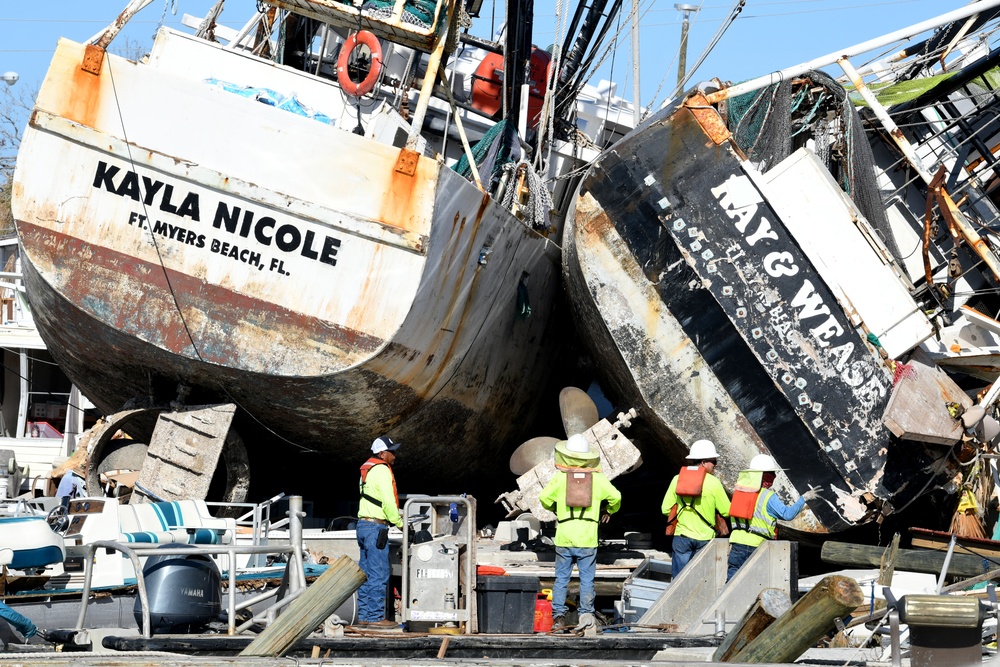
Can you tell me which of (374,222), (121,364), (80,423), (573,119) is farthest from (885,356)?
(80,423)

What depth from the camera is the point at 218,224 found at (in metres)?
9.62

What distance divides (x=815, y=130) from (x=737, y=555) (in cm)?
502

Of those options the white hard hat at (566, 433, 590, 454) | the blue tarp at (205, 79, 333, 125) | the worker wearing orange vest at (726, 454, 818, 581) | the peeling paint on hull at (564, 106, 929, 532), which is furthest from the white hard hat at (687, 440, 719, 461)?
the blue tarp at (205, 79, 333, 125)

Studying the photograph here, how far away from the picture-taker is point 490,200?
10.3 meters

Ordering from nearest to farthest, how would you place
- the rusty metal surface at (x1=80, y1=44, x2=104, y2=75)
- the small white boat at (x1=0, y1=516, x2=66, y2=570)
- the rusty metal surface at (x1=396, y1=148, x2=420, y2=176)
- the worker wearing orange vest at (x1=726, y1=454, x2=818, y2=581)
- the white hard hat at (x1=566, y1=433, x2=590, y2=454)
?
the small white boat at (x1=0, y1=516, x2=66, y2=570) → the worker wearing orange vest at (x1=726, y1=454, x2=818, y2=581) → the white hard hat at (x1=566, y1=433, x2=590, y2=454) → the rusty metal surface at (x1=396, y1=148, x2=420, y2=176) → the rusty metal surface at (x1=80, y1=44, x2=104, y2=75)

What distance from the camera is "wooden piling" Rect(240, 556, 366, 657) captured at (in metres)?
5.08

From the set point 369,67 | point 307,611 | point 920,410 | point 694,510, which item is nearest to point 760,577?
point 694,510

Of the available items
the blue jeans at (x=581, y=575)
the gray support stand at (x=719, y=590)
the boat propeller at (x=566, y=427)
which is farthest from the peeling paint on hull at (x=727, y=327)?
the blue jeans at (x=581, y=575)

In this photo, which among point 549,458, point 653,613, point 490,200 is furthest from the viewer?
point 549,458

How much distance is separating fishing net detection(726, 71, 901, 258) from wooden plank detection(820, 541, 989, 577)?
2832 mm

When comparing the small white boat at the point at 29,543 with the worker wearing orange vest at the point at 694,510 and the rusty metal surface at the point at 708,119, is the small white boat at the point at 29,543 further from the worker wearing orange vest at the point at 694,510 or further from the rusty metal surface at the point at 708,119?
→ the rusty metal surface at the point at 708,119

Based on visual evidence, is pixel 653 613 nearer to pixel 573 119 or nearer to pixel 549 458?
pixel 549 458

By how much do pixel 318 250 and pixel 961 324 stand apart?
6.35 m

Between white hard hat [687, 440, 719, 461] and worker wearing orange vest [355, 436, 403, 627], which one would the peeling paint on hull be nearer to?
white hard hat [687, 440, 719, 461]
